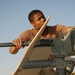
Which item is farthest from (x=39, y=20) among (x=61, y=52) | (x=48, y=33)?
(x=61, y=52)

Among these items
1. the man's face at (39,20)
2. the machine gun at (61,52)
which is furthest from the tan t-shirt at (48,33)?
the machine gun at (61,52)

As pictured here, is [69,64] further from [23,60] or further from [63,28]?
[63,28]

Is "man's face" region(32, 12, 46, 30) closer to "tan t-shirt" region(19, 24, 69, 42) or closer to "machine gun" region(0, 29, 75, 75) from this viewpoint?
"tan t-shirt" region(19, 24, 69, 42)

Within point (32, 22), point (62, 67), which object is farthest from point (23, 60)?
point (32, 22)

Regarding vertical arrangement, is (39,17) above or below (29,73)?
above

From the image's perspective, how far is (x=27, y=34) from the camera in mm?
4223

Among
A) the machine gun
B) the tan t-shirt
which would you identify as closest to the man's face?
the tan t-shirt

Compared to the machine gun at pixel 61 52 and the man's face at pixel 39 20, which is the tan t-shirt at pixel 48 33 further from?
the machine gun at pixel 61 52

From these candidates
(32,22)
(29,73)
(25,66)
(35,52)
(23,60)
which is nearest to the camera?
(23,60)

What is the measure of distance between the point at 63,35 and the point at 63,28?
122 centimetres

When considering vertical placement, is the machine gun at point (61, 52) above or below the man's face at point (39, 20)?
below

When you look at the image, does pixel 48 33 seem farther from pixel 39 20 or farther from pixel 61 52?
pixel 61 52

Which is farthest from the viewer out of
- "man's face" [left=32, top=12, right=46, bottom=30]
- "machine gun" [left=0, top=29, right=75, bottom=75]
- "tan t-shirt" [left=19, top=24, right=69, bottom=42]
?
"tan t-shirt" [left=19, top=24, right=69, bottom=42]

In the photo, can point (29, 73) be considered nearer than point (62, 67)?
No
